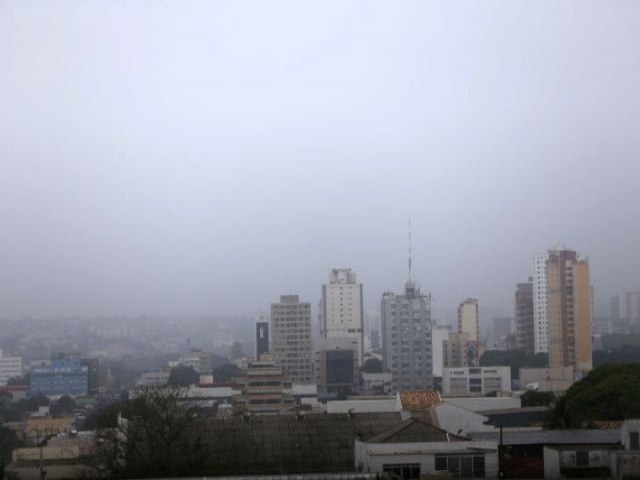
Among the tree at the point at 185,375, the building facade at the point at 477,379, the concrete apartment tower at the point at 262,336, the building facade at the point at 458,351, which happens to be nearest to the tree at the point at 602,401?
the building facade at the point at 477,379

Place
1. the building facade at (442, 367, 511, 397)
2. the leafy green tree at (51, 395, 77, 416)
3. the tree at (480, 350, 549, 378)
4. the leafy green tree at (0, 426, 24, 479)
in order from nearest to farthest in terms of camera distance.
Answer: the leafy green tree at (0, 426, 24, 479) → the leafy green tree at (51, 395, 77, 416) → the building facade at (442, 367, 511, 397) → the tree at (480, 350, 549, 378)

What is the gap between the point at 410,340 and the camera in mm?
55281

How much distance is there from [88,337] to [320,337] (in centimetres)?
2908

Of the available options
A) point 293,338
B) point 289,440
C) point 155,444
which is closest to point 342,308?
point 293,338

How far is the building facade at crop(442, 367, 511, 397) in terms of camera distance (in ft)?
157

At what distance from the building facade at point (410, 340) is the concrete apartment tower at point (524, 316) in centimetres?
849

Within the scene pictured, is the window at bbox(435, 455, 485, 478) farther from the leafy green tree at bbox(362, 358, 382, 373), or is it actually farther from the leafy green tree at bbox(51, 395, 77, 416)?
the leafy green tree at bbox(362, 358, 382, 373)

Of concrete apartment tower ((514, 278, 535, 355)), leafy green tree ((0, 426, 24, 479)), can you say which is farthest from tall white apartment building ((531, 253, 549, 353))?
leafy green tree ((0, 426, 24, 479))

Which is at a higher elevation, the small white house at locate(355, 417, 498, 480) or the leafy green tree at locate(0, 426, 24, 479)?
the small white house at locate(355, 417, 498, 480)

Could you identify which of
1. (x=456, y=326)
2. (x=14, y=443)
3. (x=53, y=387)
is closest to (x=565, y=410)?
(x=14, y=443)

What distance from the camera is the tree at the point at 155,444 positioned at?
12969mm

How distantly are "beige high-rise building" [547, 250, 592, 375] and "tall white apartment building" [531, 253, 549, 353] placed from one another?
72.2 inches

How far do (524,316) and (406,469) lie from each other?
2096 inches

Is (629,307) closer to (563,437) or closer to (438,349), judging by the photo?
(438,349)
